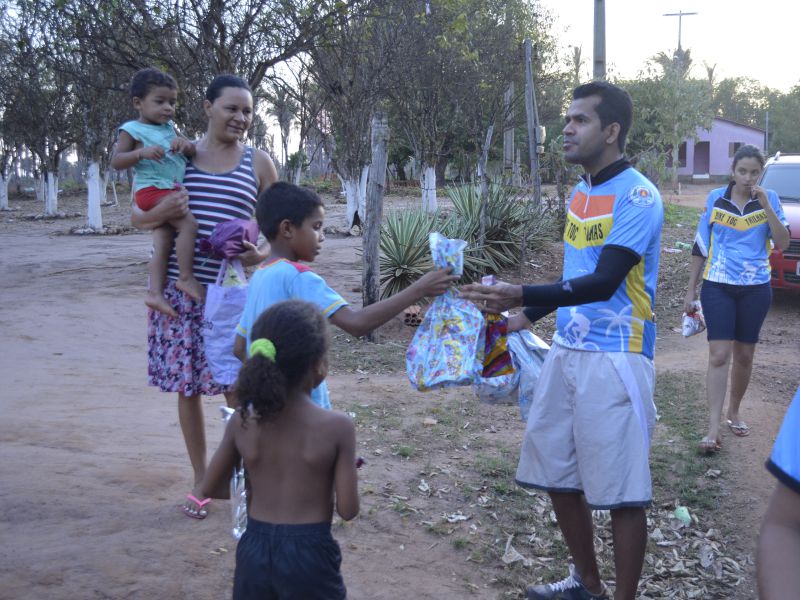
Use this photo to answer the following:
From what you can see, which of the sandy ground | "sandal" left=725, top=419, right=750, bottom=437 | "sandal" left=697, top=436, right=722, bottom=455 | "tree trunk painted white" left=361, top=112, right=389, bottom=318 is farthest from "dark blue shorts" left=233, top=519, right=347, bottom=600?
"tree trunk painted white" left=361, top=112, right=389, bottom=318

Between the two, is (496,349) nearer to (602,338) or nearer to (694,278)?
(602,338)

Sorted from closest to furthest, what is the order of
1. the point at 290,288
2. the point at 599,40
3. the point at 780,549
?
the point at 780,549, the point at 290,288, the point at 599,40

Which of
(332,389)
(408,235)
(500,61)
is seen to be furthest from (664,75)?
(332,389)

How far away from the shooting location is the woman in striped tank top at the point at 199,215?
12.6 ft

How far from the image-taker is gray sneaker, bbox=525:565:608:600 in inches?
134

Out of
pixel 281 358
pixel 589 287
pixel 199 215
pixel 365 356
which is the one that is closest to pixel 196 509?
pixel 199 215

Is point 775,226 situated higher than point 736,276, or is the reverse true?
point 775,226

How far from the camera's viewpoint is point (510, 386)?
11.2 ft

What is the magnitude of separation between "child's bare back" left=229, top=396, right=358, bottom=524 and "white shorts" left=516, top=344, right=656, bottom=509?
112 cm

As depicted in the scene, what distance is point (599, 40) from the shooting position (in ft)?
51.4

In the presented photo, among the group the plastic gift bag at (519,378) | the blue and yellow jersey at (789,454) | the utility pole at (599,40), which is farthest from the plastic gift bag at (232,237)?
the utility pole at (599,40)

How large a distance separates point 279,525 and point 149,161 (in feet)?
7.40

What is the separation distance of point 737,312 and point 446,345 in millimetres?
3293

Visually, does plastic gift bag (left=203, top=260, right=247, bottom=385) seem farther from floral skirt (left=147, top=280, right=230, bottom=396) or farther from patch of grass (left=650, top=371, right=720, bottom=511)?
patch of grass (left=650, top=371, right=720, bottom=511)
